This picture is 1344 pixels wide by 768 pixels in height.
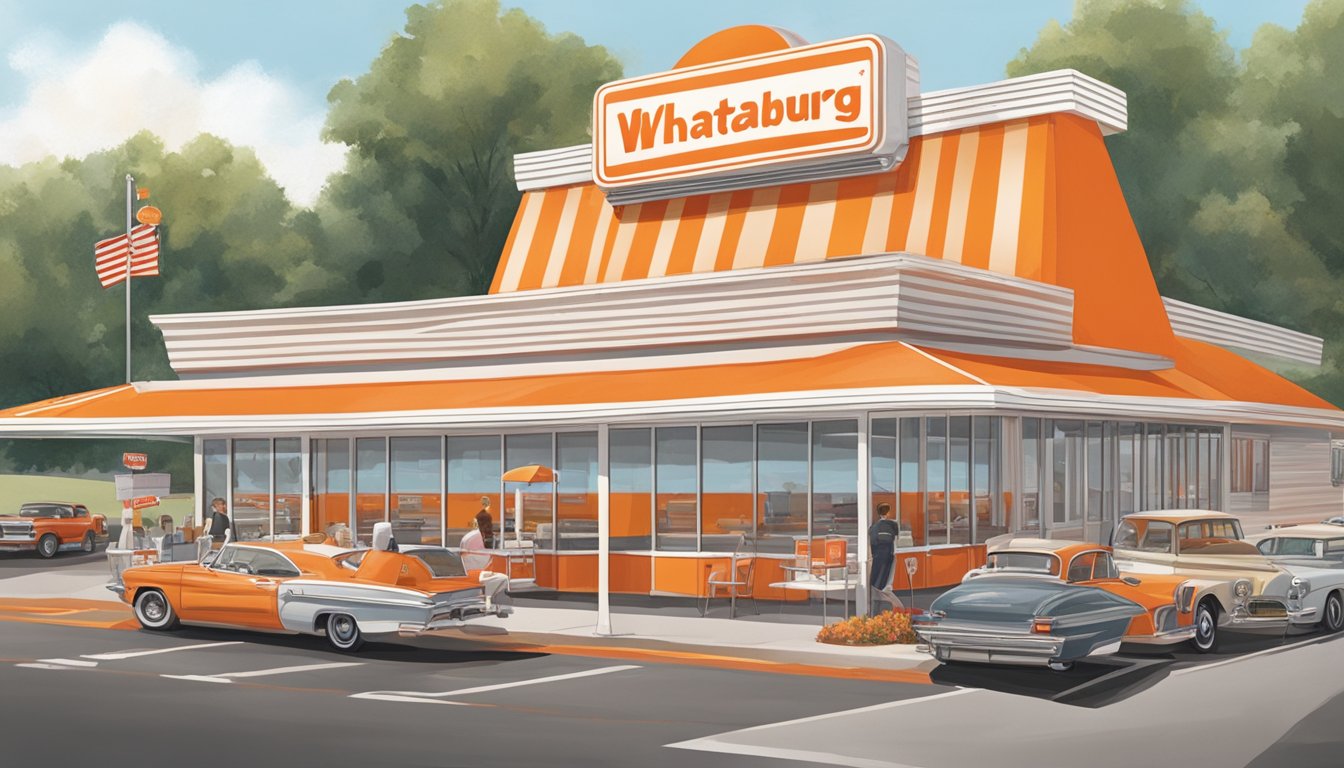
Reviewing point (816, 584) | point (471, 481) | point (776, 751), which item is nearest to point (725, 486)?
point (816, 584)

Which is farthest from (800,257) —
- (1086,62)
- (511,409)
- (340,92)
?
(340,92)

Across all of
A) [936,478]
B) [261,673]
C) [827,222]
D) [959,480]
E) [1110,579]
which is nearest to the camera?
[261,673]

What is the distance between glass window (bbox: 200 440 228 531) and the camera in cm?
3039

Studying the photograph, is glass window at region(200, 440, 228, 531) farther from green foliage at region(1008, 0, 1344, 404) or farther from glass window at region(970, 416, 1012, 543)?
green foliage at region(1008, 0, 1344, 404)

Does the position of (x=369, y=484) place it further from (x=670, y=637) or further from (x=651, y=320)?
(x=670, y=637)

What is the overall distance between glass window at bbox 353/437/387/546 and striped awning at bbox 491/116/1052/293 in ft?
26.4

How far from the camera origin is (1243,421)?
94.9 feet

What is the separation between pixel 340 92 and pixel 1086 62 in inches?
1183

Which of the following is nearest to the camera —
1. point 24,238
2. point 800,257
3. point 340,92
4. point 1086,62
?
point 800,257

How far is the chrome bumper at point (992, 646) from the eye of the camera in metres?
17.5

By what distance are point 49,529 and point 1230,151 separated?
41856mm

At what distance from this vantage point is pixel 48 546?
1608 inches

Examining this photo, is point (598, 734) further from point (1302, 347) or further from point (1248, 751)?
point (1302, 347)

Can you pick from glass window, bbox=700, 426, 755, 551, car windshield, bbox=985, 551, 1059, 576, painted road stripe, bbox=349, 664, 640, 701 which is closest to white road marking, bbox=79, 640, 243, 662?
painted road stripe, bbox=349, 664, 640, 701
